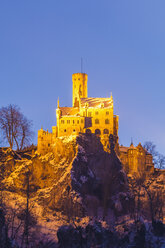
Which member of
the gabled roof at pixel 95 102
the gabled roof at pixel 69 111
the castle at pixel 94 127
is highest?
the gabled roof at pixel 95 102

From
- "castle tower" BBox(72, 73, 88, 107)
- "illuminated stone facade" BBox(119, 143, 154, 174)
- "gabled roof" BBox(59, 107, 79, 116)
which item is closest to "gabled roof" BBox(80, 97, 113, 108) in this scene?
"gabled roof" BBox(59, 107, 79, 116)

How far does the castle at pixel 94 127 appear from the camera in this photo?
372 feet

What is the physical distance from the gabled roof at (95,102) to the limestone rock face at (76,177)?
1047 centimetres

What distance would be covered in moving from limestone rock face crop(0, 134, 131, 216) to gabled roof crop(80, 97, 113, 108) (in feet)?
34.3

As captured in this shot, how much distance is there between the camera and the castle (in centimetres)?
11325

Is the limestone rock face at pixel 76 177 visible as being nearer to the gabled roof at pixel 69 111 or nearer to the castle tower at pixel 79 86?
the gabled roof at pixel 69 111

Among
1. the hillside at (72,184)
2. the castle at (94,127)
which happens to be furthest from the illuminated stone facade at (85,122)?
the hillside at (72,184)

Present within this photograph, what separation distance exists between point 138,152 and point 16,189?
30.7 metres

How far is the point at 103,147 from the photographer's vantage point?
112 meters

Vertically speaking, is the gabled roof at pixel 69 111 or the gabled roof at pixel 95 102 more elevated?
the gabled roof at pixel 95 102

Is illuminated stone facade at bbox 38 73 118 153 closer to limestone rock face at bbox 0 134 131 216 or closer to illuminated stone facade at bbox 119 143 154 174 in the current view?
limestone rock face at bbox 0 134 131 216

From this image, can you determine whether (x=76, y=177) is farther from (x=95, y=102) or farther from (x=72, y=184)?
(x=95, y=102)

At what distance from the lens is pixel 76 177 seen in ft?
347

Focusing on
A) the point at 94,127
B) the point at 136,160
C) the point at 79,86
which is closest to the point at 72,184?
the point at 94,127
